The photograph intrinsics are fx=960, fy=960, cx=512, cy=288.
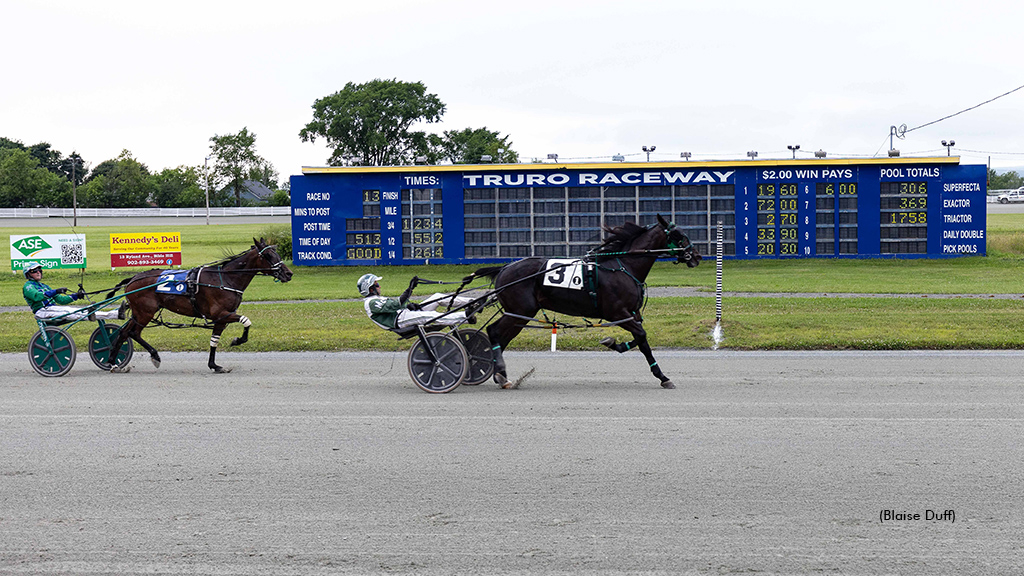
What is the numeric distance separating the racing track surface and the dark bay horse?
1.73 metres

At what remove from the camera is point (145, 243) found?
31.5m

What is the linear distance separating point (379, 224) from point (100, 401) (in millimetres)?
18407

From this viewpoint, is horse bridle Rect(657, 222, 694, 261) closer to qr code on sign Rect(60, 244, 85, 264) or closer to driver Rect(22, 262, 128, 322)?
driver Rect(22, 262, 128, 322)

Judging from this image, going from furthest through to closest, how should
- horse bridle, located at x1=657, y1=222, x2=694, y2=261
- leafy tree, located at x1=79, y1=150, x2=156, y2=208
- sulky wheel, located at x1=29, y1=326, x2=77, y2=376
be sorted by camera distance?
leafy tree, located at x1=79, y1=150, x2=156, y2=208 → sulky wheel, located at x1=29, y1=326, x2=77, y2=376 → horse bridle, located at x1=657, y1=222, x2=694, y2=261

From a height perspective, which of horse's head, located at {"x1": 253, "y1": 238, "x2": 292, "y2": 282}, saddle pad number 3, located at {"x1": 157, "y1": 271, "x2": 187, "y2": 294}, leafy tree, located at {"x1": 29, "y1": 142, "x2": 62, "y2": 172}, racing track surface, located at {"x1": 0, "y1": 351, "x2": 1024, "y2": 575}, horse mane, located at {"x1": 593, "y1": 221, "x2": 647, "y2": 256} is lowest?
racing track surface, located at {"x1": 0, "y1": 351, "x2": 1024, "y2": 575}

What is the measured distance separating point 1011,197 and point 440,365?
85.2 m

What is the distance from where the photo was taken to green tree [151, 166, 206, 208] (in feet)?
283

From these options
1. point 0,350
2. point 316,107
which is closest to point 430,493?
point 0,350

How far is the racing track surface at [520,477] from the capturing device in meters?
5.07

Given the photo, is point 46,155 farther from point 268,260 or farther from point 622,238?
point 622,238

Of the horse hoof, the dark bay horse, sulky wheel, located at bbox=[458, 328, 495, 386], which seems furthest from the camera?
the dark bay horse

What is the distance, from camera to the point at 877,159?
27250 mm

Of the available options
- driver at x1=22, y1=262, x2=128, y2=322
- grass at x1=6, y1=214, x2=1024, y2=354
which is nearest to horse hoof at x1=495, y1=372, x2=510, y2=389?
grass at x1=6, y1=214, x2=1024, y2=354

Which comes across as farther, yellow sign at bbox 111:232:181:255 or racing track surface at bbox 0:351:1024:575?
yellow sign at bbox 111:232:181:255
